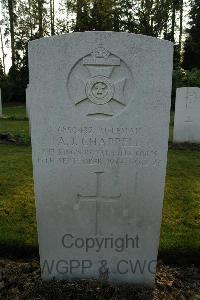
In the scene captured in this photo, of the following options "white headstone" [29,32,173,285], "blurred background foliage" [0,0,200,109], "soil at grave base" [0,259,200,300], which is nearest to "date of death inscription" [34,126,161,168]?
"white headstone" [29,32,173,285]

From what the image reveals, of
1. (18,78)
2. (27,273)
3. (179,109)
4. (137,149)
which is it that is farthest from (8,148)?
(18,78)

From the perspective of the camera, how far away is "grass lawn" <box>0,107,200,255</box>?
3986 mm

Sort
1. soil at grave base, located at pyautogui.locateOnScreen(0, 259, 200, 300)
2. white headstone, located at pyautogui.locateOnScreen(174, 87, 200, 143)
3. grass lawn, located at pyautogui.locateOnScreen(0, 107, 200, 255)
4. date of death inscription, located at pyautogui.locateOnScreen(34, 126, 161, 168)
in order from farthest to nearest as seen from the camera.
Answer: white headstone, located at pyautogui.locateOnScreen(174, 87, 200, 143) < grass lawn, located at pyautogui.locateOnScreen(0, 107, 200, 255) < soil at grave base, located at pyautogui.locateOnScreen(0, 259, 200, 300) < date of death inscription, located at pyautogui.locateOnScreen(34, 126, 161, 168)

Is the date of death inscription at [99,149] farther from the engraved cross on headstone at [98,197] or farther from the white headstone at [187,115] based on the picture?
the white headstone at [187,115]

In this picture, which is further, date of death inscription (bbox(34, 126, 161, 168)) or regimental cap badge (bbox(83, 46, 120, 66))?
date of death inscription (bbox(34, 126, 161, 168))

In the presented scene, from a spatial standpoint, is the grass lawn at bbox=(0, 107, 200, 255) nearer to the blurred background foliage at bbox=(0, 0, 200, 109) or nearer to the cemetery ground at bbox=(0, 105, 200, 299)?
the cemetery ground at bbox=(0, 105, 200, 299)

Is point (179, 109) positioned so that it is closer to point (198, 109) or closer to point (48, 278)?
point (198, 109)

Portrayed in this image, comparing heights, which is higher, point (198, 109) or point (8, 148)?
point (198, 109)

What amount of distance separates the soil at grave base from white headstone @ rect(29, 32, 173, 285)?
0.13 m

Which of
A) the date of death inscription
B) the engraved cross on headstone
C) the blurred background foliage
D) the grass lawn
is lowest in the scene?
the grass lawn

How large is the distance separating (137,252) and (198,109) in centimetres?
654

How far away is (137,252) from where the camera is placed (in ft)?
10.8

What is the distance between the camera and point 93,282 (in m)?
3.28

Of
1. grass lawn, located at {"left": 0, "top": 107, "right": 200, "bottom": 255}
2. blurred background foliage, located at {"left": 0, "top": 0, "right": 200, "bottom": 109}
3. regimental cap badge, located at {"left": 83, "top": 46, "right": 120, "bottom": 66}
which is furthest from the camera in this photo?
blurred background foliage, located at {"left": 0, "top": 0, "right": 200, "bottom": 109}
